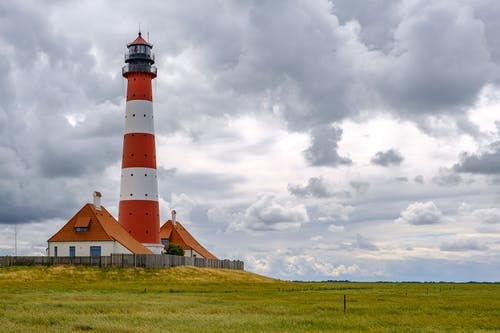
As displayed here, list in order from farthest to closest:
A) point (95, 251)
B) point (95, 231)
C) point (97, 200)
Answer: point (97, 200), point (95, 231), point (95, 251)

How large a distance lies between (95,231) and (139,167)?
9.01 metres

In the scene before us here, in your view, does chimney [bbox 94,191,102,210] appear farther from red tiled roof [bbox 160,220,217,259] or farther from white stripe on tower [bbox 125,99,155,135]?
red tiled roof [bbox 160,220,217,259]

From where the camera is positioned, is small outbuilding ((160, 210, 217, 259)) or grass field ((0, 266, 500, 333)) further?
small outbuilding ((160, 210, 217, 259))

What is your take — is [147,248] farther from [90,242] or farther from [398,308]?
[398,308]

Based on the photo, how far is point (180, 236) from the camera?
313 feet

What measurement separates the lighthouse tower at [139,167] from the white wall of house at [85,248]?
4.25 metres

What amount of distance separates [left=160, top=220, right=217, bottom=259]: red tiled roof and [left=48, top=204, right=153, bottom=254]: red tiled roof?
15.9 metres

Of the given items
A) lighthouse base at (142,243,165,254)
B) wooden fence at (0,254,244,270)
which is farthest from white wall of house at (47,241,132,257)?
lighthouse base at (142,243,165,254)

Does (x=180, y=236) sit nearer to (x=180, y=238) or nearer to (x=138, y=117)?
(x=180, y=238)

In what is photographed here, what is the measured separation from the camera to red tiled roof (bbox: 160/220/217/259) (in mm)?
94750

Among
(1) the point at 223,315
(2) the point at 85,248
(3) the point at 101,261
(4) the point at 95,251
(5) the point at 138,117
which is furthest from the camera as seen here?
(5) the point at 138,117

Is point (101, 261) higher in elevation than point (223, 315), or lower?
higher

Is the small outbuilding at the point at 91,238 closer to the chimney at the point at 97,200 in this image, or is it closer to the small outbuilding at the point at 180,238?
the chimney at the point at 97,200

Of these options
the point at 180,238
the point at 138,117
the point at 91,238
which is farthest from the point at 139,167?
the point at 180,238
